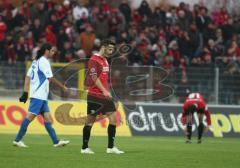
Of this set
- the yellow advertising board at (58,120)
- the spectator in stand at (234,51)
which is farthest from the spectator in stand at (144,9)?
the yellow advertising board at (58,120)

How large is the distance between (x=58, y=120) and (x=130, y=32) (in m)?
5.38

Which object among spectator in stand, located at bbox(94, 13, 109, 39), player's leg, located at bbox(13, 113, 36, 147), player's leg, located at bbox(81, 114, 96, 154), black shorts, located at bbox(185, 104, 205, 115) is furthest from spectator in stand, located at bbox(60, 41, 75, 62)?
player's leg, located at bbox(81, 114, 96, 154)

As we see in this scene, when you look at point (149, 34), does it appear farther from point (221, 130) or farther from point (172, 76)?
point (221, 130)

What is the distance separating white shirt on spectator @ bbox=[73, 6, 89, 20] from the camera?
29.6 meters

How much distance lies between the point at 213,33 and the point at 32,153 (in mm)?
16150

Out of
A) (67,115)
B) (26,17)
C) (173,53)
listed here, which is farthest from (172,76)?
(26,17)

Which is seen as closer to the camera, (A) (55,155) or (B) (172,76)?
(A) (55,155)

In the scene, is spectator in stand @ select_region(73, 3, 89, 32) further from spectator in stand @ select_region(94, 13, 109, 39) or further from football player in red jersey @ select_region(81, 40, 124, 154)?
football player in red jersey @ select_region(81, 40, 124, 154)

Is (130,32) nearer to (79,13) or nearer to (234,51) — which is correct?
(79,13)

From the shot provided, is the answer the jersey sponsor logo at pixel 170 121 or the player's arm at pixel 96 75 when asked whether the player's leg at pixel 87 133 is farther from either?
the jersey sponsor logo at pixel 170 121

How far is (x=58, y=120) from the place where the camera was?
84.3 ft

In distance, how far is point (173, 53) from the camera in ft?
A: 92.7

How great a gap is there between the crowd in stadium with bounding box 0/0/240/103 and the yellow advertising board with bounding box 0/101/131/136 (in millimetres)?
1624

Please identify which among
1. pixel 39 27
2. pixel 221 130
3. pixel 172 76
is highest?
pixel 39 27
